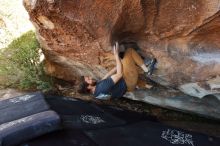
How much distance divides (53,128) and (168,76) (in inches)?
56.7

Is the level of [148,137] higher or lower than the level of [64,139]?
lower

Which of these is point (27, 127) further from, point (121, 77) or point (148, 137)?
point (148, 137)

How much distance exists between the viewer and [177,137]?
411cm

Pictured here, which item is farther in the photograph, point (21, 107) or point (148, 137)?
point (21, 107)

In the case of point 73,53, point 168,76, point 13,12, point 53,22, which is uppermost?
point 13,12

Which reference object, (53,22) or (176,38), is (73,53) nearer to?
(53,22)

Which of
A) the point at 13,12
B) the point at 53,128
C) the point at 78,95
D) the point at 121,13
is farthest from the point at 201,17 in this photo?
the point at 13,12

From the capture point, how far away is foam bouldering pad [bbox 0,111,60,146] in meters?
3.45

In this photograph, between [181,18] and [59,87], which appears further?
[59,87]

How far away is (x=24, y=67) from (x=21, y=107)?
1.69 m

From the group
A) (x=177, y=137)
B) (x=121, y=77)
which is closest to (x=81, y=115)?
(x=121, y=77)

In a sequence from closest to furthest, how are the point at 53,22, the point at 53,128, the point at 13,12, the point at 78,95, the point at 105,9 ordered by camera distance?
the point at 53,128, the point at 105,9, the point at 53,22, the point at 78,95, the point at 13,12

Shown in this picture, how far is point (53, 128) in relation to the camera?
3.64 metres

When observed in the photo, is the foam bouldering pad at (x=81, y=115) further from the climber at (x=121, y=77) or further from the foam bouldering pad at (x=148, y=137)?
the climber at (x=121, y=77)
